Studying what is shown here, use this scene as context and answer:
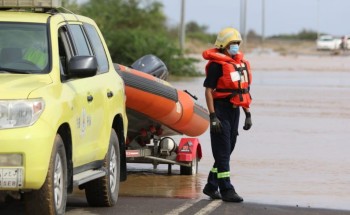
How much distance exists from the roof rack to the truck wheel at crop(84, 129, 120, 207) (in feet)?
4.66

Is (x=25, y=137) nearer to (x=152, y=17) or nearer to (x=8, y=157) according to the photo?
(x=8, y=157)

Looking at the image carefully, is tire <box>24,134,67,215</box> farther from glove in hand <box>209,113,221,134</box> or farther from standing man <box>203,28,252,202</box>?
standing man <box>203,28,252,202</box>

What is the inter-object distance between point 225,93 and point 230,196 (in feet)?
3.53

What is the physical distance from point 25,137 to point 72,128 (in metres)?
1.08

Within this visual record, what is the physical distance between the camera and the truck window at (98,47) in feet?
38.1

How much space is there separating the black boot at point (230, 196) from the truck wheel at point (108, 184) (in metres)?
1.20

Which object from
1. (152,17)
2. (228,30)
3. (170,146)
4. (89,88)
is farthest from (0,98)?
(152,17)

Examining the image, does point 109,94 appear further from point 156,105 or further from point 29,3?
point 156,105

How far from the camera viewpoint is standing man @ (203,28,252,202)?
40.1ft

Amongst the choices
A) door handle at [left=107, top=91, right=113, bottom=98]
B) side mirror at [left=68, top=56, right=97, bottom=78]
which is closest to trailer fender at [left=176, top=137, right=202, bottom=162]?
door handle at [left=107, top=91, right=113, bottom=98]

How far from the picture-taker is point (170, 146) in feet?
48.2

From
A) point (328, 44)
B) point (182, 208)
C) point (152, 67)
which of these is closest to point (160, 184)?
point (152, 67)

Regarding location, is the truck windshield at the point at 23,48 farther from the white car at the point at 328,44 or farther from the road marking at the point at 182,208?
the white car at the point at 328,44

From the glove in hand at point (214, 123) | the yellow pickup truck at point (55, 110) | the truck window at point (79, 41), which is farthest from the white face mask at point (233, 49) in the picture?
the truck window at point (79, 41)
